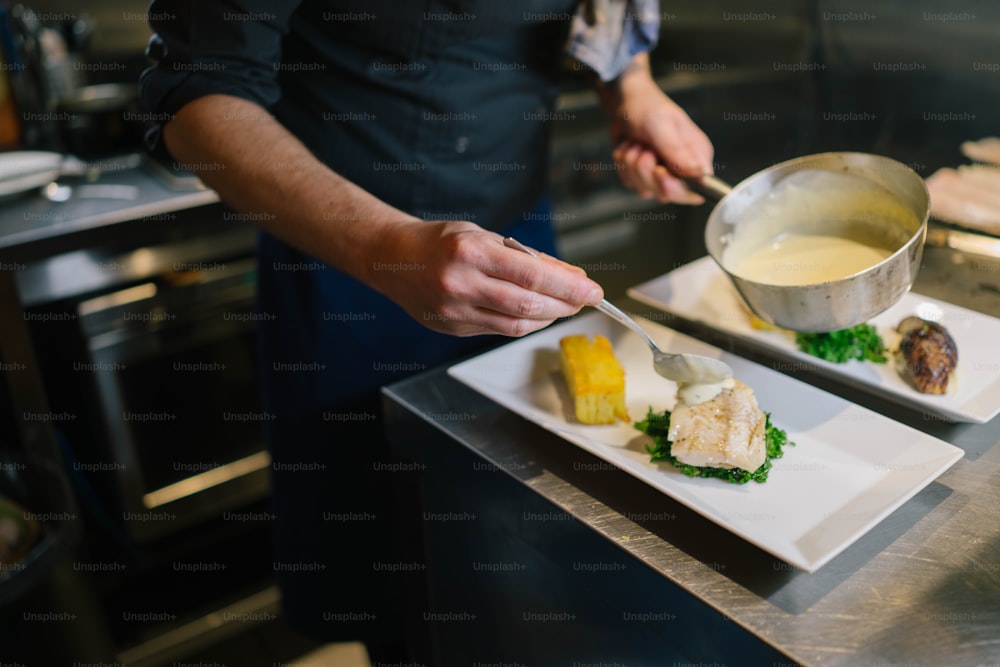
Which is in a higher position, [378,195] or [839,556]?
[378,195]

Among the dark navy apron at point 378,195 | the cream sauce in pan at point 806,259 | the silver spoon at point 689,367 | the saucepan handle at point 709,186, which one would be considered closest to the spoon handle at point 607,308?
the silver spoon at point 689,367

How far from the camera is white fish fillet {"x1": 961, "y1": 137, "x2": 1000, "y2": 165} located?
6.25 ft

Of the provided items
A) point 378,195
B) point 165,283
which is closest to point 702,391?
point 378,195

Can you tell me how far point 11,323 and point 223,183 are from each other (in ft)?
3.17

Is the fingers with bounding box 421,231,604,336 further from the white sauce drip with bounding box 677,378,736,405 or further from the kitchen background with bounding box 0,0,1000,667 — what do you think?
the kitchen background with bounding box 0,0,1000,667

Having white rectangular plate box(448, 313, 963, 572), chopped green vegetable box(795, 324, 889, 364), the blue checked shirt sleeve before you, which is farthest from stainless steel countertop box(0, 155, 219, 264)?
chopped green vegetable box(795, 324, 889, 364)

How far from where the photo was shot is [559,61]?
5.19 ft

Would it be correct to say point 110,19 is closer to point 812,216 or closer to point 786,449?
point 812,216

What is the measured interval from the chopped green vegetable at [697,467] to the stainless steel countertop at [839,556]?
0.14 feet

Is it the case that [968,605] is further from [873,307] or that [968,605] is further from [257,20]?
[257,20]

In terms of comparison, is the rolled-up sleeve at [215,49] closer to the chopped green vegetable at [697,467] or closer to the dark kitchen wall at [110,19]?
the chopped green vegetable at [697,467]

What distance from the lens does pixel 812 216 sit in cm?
128

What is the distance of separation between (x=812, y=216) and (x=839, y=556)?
0.58m

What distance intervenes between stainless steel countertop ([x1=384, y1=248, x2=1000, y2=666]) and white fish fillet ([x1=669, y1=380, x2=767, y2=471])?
0.07 meters
